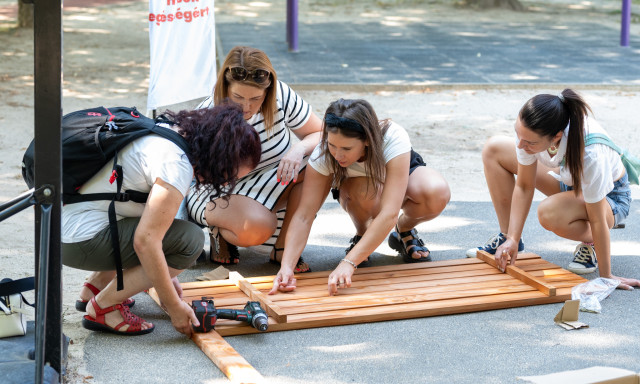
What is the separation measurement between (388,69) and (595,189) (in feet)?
20.8

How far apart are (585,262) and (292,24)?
24.6 ft

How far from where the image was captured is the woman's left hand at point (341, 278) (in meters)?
3.66

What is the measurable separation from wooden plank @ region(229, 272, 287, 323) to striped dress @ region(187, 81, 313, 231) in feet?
1.26

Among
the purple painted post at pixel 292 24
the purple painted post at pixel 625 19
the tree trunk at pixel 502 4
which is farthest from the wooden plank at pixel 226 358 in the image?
the tree trunk at pixel 502 4

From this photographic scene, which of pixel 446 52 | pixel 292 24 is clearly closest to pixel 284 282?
pixel 292 24

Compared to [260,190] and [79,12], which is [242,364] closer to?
[260,190]

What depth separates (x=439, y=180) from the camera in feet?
13.6

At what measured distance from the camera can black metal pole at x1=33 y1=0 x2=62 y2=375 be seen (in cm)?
245

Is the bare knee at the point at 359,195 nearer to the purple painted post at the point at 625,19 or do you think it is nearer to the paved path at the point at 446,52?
the paved path at the point at 446,52

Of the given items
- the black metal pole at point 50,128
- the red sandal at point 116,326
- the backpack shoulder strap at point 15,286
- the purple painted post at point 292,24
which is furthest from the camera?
the purple painted post at point 292,24

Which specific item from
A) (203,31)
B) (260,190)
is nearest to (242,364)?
(260,190)

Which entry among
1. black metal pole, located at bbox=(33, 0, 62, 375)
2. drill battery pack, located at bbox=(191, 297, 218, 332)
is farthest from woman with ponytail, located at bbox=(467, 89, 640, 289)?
black metal pole, located at bbox=(33, 0, 62, 375)

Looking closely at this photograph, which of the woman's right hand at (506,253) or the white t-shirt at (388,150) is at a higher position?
the white t-shirt at (388,150)

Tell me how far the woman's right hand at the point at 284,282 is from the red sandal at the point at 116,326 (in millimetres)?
601
